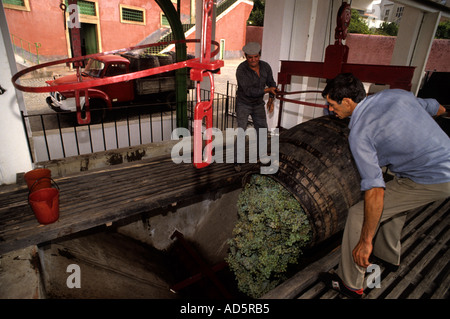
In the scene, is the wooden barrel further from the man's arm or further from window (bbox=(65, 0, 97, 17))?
window (bbox=(65, 0, 97, 17))

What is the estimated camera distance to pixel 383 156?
2396 mm

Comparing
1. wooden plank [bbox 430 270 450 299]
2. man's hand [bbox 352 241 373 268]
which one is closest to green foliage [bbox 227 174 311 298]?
man's hand [bbox 352 241 373 268]

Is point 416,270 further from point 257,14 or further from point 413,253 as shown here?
point 257,14

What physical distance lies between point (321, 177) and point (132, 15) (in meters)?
23.1

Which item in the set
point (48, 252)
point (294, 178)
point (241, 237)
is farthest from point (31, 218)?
point (294, 178)

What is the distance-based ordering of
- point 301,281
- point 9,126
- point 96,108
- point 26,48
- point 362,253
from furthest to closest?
point 26,48
point 96,108
point 9,126
point 301,281
point 362,253

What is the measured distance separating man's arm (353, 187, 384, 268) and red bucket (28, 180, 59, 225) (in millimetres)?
3254

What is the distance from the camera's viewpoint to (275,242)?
3119 mm

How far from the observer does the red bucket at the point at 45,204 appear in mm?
3014

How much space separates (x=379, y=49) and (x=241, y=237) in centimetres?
2312

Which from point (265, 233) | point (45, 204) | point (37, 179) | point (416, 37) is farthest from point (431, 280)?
point (416, 37)

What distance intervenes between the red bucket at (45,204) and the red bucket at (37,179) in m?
0.22

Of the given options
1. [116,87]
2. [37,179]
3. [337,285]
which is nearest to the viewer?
[337,285]

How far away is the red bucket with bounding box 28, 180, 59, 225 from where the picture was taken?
3014 millimetres
